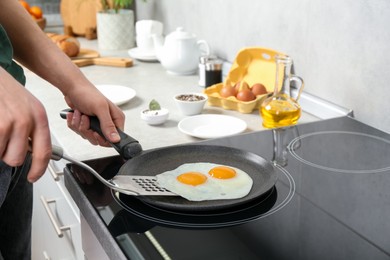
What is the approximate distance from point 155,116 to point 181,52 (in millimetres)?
523

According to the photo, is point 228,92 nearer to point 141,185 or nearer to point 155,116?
point 155,116

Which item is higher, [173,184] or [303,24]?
[303,24]

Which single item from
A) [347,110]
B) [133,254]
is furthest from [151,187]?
[347,110]

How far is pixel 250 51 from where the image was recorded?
1.60 meters

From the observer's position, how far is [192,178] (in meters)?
0.91

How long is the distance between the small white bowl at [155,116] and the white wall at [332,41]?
0.39 meters

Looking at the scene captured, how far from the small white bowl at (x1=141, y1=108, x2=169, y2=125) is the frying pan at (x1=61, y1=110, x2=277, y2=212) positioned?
0.93ft

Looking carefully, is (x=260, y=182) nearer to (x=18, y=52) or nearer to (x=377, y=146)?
(x=377, y=146)

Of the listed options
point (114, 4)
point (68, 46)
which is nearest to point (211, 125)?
point (68, 46)

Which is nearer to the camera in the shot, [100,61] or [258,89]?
[258,89]

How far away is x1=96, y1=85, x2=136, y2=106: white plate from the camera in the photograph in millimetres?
1504

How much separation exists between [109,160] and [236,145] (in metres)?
0.27

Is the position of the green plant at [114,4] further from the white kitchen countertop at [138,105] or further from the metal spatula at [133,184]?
the metal spatula at [133,184]

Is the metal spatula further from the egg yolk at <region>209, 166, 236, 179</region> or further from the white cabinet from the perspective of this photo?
the white cabinet
